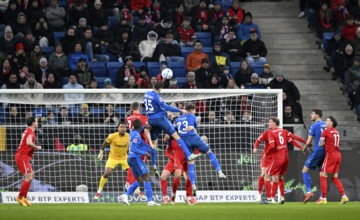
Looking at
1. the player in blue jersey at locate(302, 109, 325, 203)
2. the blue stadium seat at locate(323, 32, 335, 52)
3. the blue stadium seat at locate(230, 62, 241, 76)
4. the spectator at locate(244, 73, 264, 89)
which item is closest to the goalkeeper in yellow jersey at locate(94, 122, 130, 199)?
the player in blue jersey at locate(302, 109, 325, 203)

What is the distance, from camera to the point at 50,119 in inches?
1032

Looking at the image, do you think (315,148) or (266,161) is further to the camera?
(266,161)

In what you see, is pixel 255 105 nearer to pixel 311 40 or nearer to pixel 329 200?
pixel 329 200

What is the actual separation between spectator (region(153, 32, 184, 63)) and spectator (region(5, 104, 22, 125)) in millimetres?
5346

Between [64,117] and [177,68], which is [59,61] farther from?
[64,117]

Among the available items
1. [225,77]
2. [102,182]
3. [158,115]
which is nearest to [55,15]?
[225,77]

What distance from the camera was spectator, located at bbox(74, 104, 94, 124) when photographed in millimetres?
26000

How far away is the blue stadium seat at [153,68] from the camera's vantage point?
30.1m

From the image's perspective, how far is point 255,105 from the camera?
2658cm

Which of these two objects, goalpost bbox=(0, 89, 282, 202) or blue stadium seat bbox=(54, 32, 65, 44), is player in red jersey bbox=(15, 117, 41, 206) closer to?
goalpost bbox=(0, 89, 282, 202)

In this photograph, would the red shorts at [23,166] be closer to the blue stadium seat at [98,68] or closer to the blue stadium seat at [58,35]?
the blue stadium seat at [98,68]

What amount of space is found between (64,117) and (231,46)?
6.90 m

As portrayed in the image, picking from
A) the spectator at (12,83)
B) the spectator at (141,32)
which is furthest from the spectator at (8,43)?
the spectator at (141,32)

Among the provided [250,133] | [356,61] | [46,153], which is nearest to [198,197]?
[250,133]
